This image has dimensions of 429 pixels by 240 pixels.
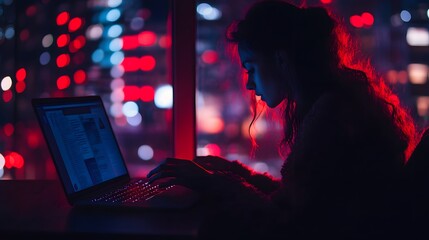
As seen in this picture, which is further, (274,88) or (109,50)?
(109,50)

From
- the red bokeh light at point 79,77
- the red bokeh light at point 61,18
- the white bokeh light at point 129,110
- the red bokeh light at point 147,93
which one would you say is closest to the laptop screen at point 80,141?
the red bokeh light at point 61,18

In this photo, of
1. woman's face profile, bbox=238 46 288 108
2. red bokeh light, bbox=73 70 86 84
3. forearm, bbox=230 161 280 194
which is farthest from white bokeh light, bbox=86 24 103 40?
woman's face profile, bbox=238 46 288 108

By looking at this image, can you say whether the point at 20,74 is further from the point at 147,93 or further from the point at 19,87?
the point at 147,93

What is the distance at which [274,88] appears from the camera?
60.8 inches

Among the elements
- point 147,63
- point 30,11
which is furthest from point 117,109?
point 30,11

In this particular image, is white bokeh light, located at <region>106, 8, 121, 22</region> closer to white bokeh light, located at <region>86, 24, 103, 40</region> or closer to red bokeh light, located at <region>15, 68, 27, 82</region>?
white bokeh light, located at <region>86, 24, 103, 40</region>

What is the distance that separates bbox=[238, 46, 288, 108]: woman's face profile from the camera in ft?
4.97

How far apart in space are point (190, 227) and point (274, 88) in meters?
0.55

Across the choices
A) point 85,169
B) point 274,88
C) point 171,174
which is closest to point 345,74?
point 274,88

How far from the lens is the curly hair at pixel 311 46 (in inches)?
56.4

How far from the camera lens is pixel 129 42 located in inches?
1431

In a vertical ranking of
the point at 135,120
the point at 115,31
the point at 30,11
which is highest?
the point at 115,31

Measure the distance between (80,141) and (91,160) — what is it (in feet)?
0.25

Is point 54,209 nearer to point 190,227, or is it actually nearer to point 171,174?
point 171,174
